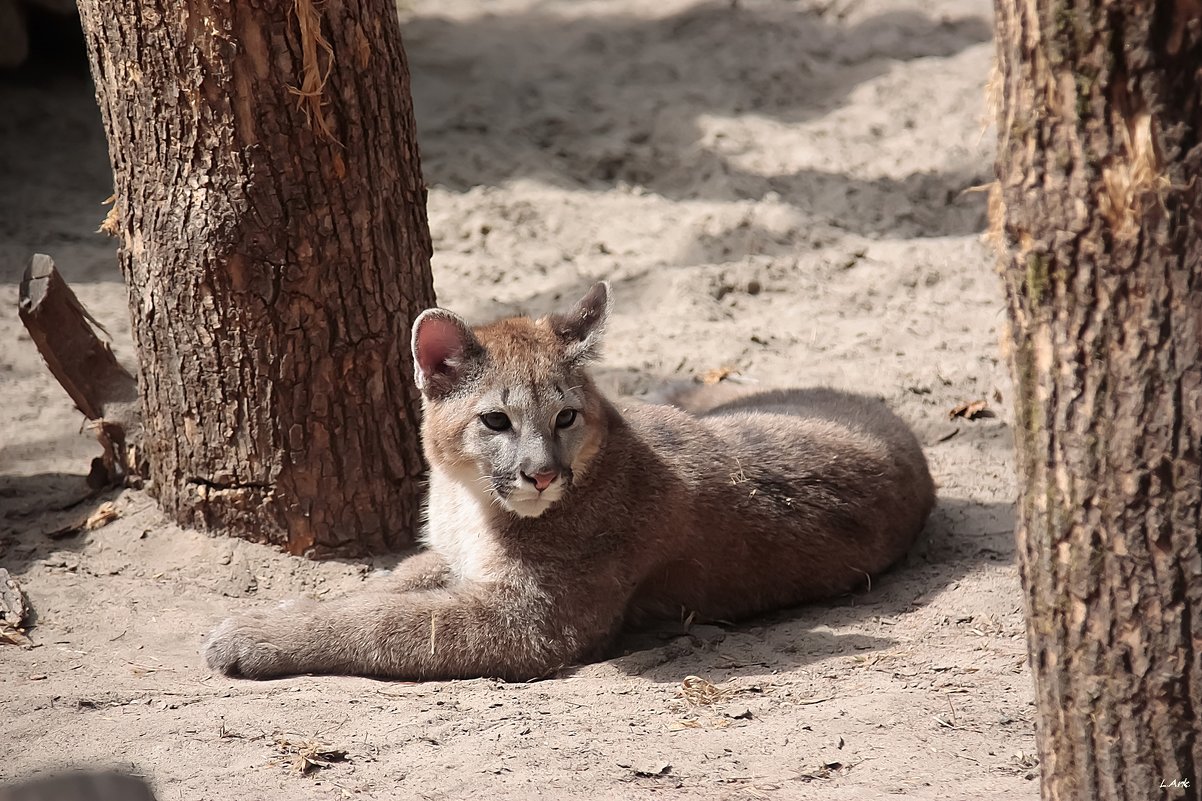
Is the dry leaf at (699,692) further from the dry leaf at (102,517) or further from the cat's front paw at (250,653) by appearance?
the dry leaf at (102,517)

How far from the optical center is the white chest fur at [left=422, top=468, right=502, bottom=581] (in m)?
5.45

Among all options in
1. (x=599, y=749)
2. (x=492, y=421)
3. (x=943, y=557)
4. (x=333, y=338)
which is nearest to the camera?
(x=599, y=749)

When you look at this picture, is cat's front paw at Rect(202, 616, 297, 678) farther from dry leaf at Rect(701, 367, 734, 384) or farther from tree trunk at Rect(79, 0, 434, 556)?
dry leaf at Rect(701, 367, 734, 384)

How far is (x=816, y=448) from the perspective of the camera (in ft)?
19.3

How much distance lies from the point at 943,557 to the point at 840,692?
5.35ft

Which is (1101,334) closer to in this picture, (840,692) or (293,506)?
(840,692)

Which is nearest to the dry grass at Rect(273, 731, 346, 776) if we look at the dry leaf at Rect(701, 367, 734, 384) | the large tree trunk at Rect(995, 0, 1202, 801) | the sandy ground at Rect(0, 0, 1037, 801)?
the sandy ground at Rect(0, 0, 1037, 801)

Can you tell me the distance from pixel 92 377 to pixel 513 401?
2.66 m

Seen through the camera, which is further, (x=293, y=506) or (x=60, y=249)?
(x=60, y=249)

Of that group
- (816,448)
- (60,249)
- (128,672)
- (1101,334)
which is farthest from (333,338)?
(60,249)

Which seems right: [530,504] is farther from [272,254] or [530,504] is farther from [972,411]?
[972,411]

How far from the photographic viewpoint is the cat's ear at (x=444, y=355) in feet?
17.4

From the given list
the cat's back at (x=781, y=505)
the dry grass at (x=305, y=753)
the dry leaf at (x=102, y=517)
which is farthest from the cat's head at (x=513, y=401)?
the dry leaf at (x=102, y=517)

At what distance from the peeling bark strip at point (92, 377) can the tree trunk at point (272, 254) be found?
404 mm
